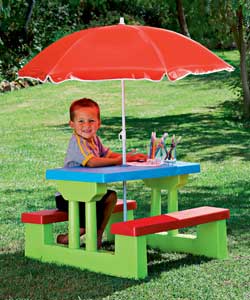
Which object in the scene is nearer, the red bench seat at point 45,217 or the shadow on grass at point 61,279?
the shadow on grass at point 61,279

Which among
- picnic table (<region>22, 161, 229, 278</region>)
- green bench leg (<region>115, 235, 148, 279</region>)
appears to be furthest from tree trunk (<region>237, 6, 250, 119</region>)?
green bench leg (<region>115, 235, 148, 279</region>)

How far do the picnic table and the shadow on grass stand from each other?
0.09 m

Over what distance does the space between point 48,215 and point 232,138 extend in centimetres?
890

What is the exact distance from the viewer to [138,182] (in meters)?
11.3

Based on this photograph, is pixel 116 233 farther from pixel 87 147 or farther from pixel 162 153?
pixel 162 153

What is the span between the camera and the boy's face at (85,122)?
686 cm

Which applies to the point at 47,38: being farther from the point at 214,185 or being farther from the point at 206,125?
the point at 214,185

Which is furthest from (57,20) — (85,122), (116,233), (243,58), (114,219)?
(116,233)

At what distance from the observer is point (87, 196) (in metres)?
6.47

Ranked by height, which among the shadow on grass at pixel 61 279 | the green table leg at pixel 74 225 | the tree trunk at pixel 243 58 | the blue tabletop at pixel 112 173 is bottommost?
the shadow on grass at pixel 61 279

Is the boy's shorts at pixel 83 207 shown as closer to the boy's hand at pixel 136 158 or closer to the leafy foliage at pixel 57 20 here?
the boy's hand at pixel 136 158

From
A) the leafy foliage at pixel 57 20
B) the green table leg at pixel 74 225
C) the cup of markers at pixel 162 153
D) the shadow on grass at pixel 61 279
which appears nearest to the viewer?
the shadow on grass at pixel 61 279

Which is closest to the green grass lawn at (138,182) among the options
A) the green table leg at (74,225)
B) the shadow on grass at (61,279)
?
the shadow on grass at (61,279)

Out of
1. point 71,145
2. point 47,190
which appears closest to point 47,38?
point 47,190
